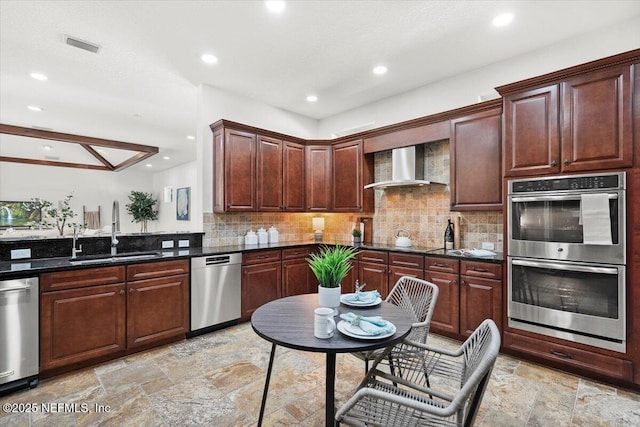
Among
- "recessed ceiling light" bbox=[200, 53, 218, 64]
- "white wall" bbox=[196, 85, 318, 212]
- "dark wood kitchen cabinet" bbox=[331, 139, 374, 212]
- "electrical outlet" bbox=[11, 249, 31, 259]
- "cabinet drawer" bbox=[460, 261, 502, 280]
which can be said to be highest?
"recessed ceiling light" bbox=[200, 53, 218, 64]

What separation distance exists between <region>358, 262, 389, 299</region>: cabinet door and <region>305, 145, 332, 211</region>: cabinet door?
47.4 inches

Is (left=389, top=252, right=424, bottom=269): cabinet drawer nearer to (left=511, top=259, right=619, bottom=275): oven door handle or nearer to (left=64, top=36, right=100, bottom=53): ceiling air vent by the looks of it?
(left=511, top=259, right=619, bottom=275): oven door handle

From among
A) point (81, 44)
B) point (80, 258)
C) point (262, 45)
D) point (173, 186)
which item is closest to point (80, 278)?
point (80, 258)

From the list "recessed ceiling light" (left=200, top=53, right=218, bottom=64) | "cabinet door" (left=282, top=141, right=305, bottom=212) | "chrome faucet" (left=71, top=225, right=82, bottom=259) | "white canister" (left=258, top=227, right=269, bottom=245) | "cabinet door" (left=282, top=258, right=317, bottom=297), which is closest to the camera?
"chrome faucet" (left=71, top=225, right=82, bottom=259)

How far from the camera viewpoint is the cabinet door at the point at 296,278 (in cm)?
418

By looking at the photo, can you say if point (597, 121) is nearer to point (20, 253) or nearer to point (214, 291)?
point (214, 291)

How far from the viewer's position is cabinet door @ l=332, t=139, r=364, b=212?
450 cm

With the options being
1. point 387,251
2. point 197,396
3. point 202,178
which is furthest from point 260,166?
point 197,396

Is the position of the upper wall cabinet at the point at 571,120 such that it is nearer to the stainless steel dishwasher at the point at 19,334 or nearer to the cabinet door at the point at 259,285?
the cabinet door at the point at 259,285

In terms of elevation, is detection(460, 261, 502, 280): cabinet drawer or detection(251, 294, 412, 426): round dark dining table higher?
detection(460, 261, 502, 280): cabinet drawer

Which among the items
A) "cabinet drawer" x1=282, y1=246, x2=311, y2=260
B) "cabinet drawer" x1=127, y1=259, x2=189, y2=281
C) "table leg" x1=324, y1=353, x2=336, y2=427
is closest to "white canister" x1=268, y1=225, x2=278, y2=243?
"cabinet drawer" x1=282, y1=246, x2=311, y2=260

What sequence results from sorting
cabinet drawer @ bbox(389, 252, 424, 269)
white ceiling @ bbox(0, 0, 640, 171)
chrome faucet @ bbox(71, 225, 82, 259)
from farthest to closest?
1. cabinet drawer @ bbox(389, 252, 424, 269)
2. chrome faucet @ bbox(71, 225, 82, 259)
3. white ceiling @ bbox(0, 0, 640, 171)

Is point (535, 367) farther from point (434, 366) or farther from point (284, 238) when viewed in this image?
point (284, 238)

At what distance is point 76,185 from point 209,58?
8.35 meters
